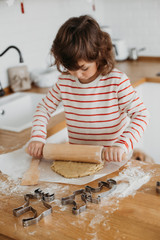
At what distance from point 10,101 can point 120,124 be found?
860 millimetres

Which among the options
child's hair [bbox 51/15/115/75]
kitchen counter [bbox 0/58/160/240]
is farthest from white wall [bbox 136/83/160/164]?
kitchen counter [bbox 0/58/160/240]

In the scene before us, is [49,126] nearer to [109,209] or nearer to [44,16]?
→ [109,209]

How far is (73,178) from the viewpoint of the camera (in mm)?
1084

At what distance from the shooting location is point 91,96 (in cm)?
133

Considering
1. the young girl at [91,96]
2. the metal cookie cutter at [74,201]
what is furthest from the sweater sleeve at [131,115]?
the metal cookie cutter at [74,201]

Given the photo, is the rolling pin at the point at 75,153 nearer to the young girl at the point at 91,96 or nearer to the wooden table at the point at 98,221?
the young girl at the point at 91,96

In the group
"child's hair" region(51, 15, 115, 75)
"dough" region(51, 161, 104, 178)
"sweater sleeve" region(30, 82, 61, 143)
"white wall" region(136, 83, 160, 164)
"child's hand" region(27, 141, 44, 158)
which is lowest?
"white wall" region(136, 83, 160, 164)

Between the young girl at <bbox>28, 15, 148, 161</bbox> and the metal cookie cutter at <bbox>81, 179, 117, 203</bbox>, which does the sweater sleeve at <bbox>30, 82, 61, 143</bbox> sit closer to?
the young girl at <bbox>28, 15, 148, 161</bbox>

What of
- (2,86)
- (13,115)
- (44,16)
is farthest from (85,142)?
(44,16)

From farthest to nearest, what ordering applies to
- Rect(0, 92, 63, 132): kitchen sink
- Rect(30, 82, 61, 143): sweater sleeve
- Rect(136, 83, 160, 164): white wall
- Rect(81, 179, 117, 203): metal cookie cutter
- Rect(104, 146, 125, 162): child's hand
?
Rect(136, 83, 160, 164): white wall < Rect(0, 92, 63, 132): kitchen sink < Rect(30, 82, 61, 143): sweater sleeve < Rect(104, 146, 125, 162): child's hand < Rect(81, 179, 117, 203): metal cookie cutter

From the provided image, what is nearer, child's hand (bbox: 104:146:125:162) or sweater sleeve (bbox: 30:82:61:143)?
child's hand (bbox: 104:146:125:162)

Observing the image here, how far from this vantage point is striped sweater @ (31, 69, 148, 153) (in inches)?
49.8

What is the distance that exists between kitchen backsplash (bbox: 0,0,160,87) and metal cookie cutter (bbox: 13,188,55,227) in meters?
1.26

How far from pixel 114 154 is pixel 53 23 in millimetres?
1558
